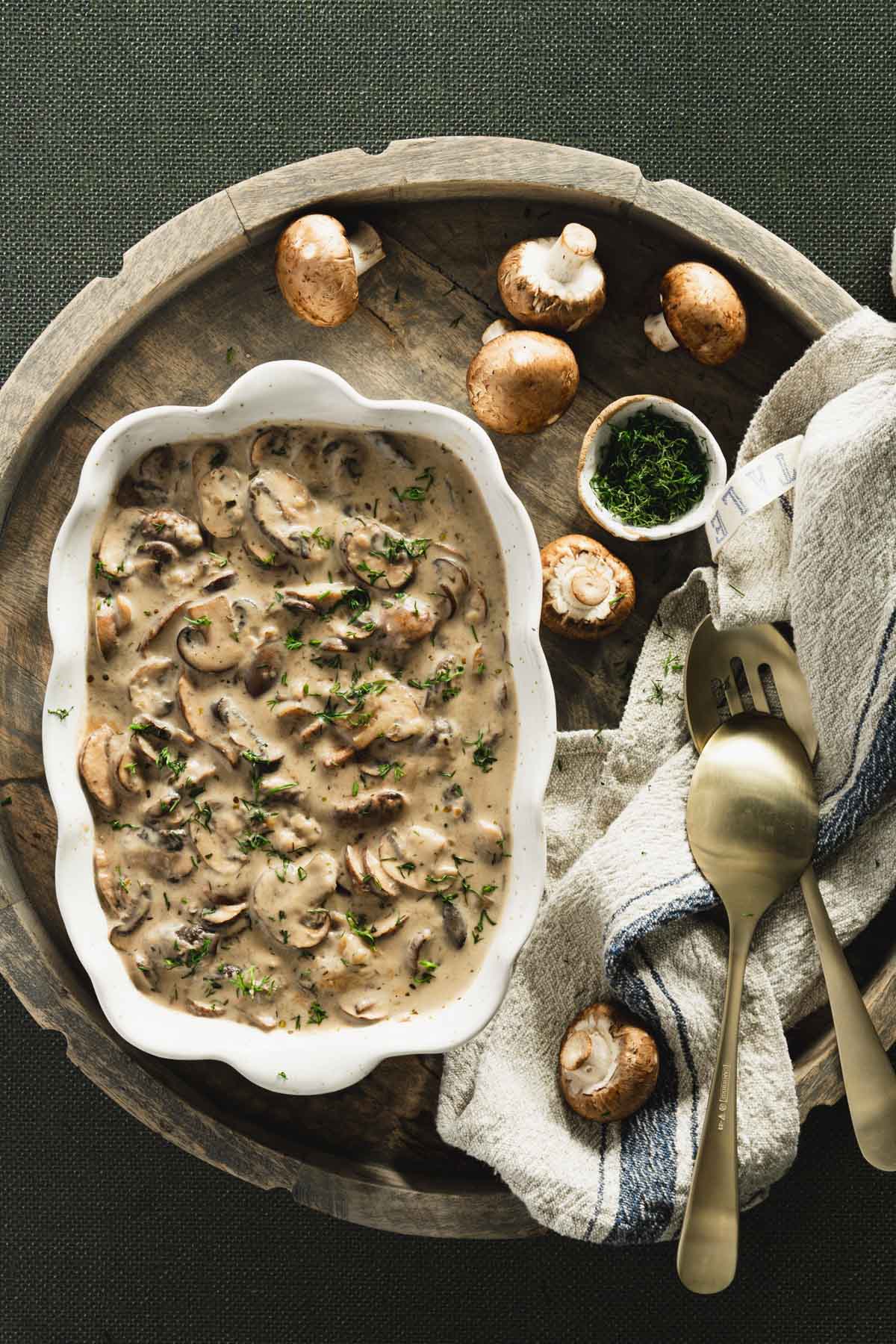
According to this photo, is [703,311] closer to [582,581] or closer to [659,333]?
[659,333]

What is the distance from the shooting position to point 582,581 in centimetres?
255

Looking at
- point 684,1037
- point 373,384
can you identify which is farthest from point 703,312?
point 684,1037

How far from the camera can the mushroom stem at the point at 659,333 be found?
2643 millimetres

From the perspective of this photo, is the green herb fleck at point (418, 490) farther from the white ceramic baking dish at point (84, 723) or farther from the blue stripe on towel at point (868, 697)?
the blue stripe on towel at point (868, 697)

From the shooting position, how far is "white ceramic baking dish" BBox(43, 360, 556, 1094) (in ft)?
7.74

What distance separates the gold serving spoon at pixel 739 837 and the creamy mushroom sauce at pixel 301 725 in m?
0.47

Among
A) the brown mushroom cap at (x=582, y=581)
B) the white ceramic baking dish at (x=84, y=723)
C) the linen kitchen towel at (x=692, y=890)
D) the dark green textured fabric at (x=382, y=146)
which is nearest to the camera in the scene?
the white ceramic baking dish at (x=84, y=723)

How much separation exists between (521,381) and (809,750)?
3.40ft

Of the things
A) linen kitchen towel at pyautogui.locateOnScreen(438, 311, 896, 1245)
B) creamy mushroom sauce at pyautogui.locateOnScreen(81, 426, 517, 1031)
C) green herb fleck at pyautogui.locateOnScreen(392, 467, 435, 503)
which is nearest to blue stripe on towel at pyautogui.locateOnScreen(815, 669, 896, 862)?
linen kitchen towel at pyautogui.locateOnScreen(438, 311, 896, 1245)

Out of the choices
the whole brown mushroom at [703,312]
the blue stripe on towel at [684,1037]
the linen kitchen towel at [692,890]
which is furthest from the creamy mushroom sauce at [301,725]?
the whole brown mushroom at [703,312]

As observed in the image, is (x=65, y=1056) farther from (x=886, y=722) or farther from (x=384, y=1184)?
(x=886, y=722)

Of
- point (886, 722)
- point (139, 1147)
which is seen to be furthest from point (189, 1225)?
point (886, 722)

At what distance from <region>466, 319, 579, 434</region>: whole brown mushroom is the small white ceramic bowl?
103 millimetres

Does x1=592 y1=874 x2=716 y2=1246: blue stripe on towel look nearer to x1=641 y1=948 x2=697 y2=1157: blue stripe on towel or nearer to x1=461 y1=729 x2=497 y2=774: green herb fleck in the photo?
x1=641 y1=948 x2=697 y2=1157: blue stripe on towel
